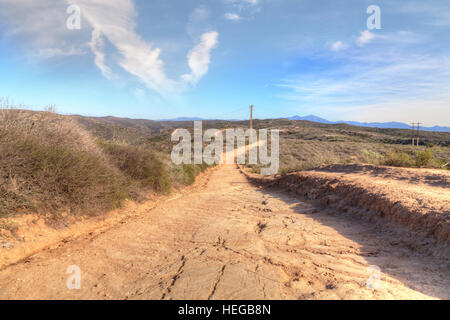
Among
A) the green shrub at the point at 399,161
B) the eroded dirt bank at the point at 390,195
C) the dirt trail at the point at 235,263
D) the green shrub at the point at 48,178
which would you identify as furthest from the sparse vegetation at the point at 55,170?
the green shrub at the point at 399,161

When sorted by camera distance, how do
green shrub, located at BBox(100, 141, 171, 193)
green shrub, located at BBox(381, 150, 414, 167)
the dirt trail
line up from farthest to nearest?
1. green shrub, located at BBox(381, 150, 414, 167)
2. green shrub, located at BBox(100, 141, 171, 193)
3. the dirt trail

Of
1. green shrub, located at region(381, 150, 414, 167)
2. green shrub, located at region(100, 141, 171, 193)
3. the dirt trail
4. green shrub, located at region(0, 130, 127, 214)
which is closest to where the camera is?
the dirt trail

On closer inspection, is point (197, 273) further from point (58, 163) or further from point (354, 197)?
point (354, 197)

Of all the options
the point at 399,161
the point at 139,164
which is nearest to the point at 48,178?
the point at 139,164

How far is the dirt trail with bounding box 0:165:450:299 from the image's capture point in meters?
3.02

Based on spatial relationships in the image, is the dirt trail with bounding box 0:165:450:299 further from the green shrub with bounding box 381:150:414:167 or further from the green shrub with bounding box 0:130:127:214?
the green shrub with bounding box 381:150:414:167

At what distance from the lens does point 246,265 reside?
11.9 feet

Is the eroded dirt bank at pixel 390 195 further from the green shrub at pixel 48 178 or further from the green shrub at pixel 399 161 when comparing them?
the green shrub at pixel 48 178

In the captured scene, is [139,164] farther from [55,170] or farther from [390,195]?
[390,195]

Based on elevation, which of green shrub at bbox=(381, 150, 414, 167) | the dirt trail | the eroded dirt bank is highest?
green shrub at bbox=(381, 150, 414, 167)

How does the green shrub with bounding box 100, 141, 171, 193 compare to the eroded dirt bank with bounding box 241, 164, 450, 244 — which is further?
the green shrub with bounding box 100, 141, 171, 193

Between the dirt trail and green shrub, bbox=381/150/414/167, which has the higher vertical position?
green shrub, bbox=381/150/414/167

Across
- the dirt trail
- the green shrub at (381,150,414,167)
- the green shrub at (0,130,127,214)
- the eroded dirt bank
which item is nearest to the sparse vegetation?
the green shrub at (0,130,127,214)
